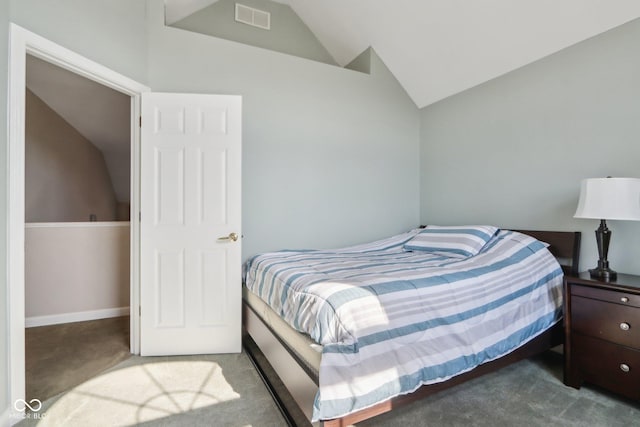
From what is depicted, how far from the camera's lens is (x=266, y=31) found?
11.8 feet

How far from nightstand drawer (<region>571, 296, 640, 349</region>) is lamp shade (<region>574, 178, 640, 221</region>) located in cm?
53

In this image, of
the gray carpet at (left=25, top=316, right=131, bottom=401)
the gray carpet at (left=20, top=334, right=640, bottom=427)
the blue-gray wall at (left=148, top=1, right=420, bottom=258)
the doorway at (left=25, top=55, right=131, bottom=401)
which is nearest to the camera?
the gray carpet at (left=20, top=334, right=640, bottom=427)

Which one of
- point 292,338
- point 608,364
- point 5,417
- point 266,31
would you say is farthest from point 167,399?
point 266,31

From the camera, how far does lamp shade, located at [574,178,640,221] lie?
1968mm

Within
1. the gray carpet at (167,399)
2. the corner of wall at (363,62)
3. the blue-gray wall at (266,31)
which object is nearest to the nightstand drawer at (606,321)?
the gray carpet at (167,399)

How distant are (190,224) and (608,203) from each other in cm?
283

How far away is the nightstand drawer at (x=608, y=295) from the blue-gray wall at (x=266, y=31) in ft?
11.1

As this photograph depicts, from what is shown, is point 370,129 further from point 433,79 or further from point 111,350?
point 111,350

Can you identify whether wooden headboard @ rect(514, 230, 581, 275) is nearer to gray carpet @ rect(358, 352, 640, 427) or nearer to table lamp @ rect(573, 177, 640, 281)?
table lamp @ rect(573, 177, 640, 281)

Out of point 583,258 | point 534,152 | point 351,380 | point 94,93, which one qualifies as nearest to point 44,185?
point 94,93

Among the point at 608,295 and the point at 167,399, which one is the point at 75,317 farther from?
the point at 608,295

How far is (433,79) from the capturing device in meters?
3.51

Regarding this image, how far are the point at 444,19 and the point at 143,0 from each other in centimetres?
251

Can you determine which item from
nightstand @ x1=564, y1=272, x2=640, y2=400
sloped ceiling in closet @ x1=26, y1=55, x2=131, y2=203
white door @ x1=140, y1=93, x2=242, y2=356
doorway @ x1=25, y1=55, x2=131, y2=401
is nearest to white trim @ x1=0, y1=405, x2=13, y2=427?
doorway @ x1=25, y1=55, x2=131, y2=401
